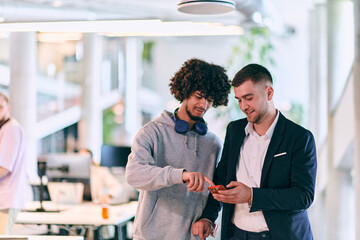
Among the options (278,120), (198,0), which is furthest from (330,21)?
(278,120)

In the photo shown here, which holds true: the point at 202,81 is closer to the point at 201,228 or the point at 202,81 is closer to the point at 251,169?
the point at 251,169

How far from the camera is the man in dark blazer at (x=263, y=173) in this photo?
7.83ft

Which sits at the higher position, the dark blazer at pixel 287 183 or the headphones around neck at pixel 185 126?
the headphones around neck at pixel 185 126

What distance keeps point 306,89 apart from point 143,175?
37.1 ft

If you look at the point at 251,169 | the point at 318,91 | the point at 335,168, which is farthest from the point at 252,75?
the point at 318,91

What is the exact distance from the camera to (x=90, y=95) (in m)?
11.7

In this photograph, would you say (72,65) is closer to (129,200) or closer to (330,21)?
(330,21)

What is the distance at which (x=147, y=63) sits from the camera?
16.8 metres

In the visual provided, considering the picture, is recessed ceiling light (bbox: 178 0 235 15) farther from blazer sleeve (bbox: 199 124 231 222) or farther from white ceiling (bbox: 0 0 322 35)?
blazer sleeve (bbox: 199 124 231 222)

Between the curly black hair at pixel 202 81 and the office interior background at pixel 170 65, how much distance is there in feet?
6.13

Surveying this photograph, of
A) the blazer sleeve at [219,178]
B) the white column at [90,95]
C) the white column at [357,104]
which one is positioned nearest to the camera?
the blazer sleeve at [219,178]

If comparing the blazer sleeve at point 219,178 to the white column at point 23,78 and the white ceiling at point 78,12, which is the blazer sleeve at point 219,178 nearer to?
the white ceiling at point 78,12

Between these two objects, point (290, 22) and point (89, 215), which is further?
point (290, 22)

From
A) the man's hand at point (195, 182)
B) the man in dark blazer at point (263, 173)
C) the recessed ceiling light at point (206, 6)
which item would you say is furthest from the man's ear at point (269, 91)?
the recessed ceiling light at point (206, 6)
